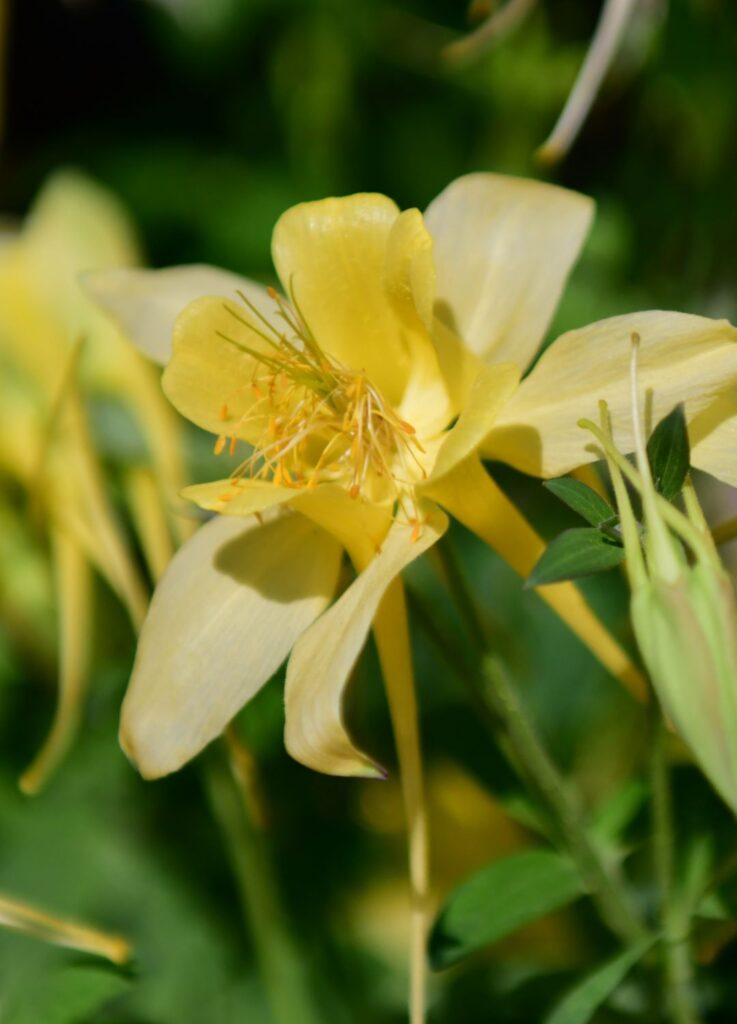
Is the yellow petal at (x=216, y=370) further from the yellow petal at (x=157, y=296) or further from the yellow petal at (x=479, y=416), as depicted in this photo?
the yellow petal at (x=479, y=416)

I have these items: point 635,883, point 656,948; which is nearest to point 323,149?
point 635,883

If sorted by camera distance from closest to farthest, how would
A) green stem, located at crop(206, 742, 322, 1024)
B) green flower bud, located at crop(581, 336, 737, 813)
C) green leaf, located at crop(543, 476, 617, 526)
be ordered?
green flower bud, located at crop(581, 336, 737, 813), green leaf, located at crop(543, 476, 617, 526), green stem, located at crop(206, 742, 322, 1024)

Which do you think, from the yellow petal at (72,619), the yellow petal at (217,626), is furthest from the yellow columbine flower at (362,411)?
the yellow petal at (72,619)

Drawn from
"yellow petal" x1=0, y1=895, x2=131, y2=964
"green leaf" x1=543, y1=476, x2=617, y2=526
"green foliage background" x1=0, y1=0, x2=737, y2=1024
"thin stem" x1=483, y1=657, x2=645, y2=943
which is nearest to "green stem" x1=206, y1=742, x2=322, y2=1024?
"green foliage background" x1=0, y1=0, x2=737, y2=1024

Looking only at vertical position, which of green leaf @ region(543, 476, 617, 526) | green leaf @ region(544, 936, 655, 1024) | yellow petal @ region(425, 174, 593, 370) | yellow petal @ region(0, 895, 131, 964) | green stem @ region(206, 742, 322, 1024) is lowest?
green stem @ region(206, 742, 322, 1024)

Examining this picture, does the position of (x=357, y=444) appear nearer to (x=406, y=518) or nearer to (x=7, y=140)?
(x=406, y=518)

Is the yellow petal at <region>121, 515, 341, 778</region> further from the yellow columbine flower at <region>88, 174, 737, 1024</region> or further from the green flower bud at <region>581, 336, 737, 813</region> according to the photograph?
the green flower bud at <region>581, 336, 737, 813</region>

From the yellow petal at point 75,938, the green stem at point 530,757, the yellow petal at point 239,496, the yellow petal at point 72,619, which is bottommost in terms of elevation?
the yellow petal at point 75,938

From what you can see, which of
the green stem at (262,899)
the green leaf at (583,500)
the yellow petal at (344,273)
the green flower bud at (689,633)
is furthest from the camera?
the green stem at (262,899)
